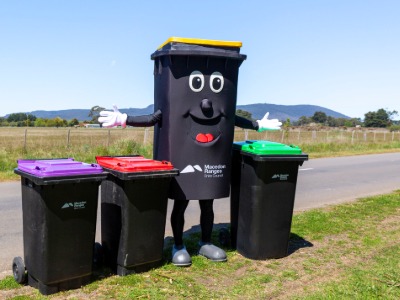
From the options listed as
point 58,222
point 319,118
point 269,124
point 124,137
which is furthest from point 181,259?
point 319,118

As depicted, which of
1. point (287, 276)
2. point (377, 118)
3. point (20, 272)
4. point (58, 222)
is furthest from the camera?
point (377, 118)

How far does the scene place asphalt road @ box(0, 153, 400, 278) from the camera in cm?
566

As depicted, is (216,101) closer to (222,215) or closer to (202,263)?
(202,263)

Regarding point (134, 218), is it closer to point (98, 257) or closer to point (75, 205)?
point (75, 205)

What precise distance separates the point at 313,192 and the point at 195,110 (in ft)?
19.9

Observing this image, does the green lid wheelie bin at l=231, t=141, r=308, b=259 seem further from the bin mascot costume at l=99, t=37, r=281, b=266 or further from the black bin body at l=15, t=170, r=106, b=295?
the black bin body at l=15, t=170, r=106, b=295

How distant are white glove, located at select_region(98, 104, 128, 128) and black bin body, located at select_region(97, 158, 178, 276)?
1.86ft

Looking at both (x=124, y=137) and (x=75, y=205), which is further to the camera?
(x=124, y=137)

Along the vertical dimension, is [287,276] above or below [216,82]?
below

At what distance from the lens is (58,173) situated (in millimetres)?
3379

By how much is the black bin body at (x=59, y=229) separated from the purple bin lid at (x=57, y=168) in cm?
5

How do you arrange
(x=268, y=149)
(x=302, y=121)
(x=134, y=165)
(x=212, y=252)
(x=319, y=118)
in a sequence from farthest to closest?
(x=319, y=118)
(x=302, y=121)
(x=212, y=252)
(x=268, y=149)
(x=134, y=165)

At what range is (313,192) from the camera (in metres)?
9.52

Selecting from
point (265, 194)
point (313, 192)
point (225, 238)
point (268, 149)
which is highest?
point (268, 149)
